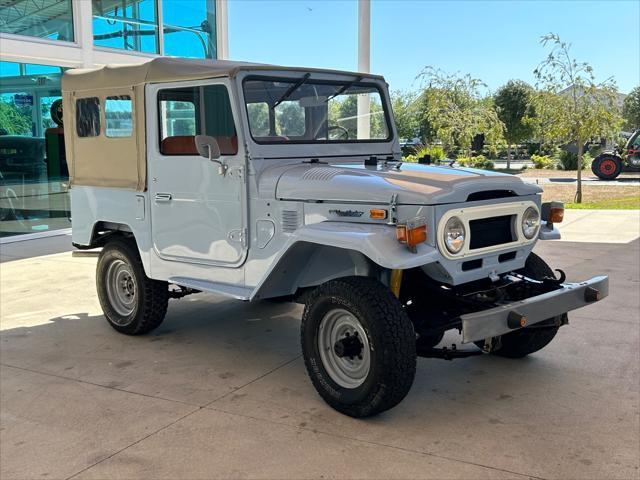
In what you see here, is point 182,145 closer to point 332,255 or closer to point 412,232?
point 332,255

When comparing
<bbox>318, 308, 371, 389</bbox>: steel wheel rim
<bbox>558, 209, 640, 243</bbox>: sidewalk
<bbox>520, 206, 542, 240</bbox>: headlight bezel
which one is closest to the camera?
<bbox>318, 308, 371, 389</bbox>: steel wheel rim

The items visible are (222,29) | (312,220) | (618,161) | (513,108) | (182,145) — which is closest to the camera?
(312,220)

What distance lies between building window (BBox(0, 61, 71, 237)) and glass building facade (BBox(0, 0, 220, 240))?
0.01 m

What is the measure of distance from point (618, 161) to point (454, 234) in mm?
20549

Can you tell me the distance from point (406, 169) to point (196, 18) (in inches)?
388

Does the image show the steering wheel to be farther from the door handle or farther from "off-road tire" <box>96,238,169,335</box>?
"off-road tire" <box>96,238,169,335</box>

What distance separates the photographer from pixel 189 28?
1260cm

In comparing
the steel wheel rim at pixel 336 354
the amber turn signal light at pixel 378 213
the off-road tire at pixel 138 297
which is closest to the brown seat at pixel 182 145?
the off-road tire at pixel 138 297

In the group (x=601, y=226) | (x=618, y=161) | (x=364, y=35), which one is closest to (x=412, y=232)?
(x=601, y=226)

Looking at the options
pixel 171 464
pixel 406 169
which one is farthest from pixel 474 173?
pixel 171 464

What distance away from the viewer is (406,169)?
13.7ft

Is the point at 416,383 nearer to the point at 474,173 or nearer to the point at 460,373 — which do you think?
the point at 460,373

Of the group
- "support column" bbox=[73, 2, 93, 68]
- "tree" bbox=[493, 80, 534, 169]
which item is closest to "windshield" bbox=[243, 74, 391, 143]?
"support column" bbox=[73, 2, 93, 68]

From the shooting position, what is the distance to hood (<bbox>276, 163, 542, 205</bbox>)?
3.57 meters
